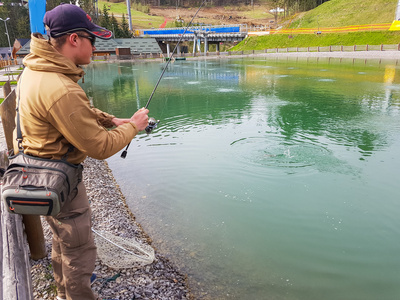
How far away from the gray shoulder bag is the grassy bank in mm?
72188

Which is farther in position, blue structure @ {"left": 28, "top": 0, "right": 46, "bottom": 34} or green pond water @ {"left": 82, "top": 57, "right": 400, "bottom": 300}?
blue structure @ {"left": 28, "top": 0, "right": 46, "bottom": 34}

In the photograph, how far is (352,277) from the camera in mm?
4539

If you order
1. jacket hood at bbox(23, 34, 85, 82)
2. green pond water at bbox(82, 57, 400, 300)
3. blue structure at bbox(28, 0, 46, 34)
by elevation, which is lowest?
green pond water at bbox(82, 57, 400, 300)

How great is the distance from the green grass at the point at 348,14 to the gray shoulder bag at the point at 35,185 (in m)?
84.5

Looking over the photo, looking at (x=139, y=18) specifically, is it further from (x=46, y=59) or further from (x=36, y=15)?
(x=46, y=59)

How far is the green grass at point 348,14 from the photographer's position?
7225 centimetres

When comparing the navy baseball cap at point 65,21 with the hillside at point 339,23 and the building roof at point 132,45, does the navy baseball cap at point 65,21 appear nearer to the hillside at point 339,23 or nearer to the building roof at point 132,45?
the hillside at point 339,23

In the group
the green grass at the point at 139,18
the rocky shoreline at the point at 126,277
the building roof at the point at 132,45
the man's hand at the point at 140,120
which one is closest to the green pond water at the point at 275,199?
the rocky shoreline at the point at 126,277

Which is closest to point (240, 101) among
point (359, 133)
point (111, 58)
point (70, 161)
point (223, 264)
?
point (359, 133)

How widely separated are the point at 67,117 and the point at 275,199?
5414 mm

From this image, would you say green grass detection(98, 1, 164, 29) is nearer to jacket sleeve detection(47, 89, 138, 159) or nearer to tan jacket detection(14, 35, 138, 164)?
tan jacket detection(14, 35, 138, 164)

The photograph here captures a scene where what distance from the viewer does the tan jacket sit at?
230 centimetres

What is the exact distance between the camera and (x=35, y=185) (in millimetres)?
2402

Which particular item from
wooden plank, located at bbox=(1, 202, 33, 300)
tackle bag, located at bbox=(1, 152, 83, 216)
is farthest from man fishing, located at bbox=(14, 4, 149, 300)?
wooden plank, located at bbox=(1, 202, 33, 300)
